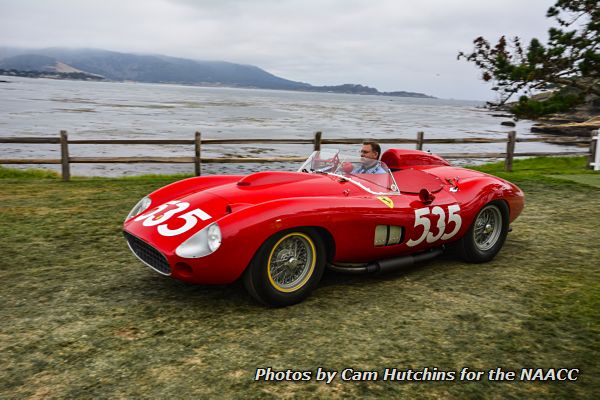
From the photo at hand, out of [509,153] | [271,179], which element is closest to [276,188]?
[271,179]

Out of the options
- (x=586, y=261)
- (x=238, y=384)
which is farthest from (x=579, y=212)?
(x=238, y=384)

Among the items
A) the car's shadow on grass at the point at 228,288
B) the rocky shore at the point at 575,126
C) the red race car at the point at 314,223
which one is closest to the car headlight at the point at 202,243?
the red race car at the point at 314,223

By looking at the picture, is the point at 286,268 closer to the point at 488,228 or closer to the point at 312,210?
the point at 312,210

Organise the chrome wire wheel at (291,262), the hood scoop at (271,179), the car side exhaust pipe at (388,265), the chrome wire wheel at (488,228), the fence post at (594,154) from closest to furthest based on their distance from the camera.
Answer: the chrome wire wheel at (291,262)
the car side exhaust pipe at (388,265)
the hood scoop at (271,179)
the chrome wire wheel at (488,228)
the fence post at (594,154)

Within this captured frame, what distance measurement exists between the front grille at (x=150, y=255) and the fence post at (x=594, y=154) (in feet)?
49.2

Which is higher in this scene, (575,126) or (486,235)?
(575,126)

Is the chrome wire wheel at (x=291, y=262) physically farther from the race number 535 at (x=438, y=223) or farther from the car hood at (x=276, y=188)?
the race number 535 at (x=438, y=223)

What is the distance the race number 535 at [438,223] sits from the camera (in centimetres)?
484

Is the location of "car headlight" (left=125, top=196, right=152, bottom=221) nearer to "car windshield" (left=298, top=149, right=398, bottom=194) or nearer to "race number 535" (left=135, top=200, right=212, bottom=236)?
"race number 535" (left=135, top=200, right=212, bottom=236)

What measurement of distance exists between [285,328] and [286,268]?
1.75 ft

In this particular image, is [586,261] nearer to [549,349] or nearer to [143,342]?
[549,349]

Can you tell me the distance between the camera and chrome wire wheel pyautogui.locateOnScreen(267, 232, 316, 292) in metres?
4.03

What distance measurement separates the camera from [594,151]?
15148 mm

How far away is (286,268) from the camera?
13.5 feet
